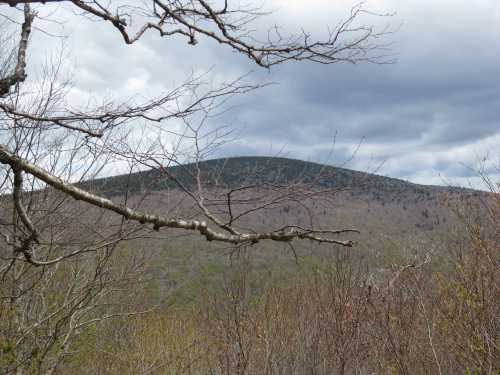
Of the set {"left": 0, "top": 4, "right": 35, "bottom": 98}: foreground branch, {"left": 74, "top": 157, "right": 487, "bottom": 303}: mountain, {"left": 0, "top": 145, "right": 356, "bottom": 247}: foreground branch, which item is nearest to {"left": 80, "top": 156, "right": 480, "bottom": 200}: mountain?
{"left": 74, "top": 157, "right": 487, "bottom": 303}: mountain

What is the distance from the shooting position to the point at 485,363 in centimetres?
568

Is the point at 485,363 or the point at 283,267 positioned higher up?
the point at 485,363

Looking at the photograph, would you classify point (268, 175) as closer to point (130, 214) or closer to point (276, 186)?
point (276, 186)

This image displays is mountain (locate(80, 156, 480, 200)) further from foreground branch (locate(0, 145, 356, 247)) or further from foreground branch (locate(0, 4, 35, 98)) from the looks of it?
foreground branch (locate(0, 4, 35, 98))

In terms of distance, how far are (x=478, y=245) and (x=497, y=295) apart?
868 mm

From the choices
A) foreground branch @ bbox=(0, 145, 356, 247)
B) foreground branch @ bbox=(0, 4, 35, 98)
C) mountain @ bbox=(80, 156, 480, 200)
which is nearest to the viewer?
foreground branch @ bbox=(0, 145, 356, 247)

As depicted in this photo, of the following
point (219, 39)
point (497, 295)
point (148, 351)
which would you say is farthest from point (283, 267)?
point (219, 39)

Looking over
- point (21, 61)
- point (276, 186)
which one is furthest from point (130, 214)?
point (21, 61)

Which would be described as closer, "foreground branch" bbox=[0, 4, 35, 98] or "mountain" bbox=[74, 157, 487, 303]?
"mountain" bbox=[74, 157, 487, 303]

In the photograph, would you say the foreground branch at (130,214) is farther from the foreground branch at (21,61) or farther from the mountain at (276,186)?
the foreground branch at (21,61)

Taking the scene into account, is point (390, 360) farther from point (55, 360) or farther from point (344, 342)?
point (55, 360)

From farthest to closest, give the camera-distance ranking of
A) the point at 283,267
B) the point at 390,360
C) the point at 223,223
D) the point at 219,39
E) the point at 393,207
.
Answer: the point at 393,207 → the point at 283,267 → the point at 390,360 → the point at 219,39 → the point at 223,223

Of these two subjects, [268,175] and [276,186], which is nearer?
[276,186]

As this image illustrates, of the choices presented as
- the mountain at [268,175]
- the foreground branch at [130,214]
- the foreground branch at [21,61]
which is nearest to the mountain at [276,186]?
the mountain at [268,175]
